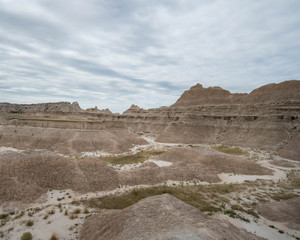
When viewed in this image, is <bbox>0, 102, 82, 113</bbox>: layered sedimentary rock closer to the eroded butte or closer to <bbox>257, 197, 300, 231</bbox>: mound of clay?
the eroded butte

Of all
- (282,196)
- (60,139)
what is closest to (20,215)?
(282,196)

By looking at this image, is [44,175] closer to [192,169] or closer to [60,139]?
[192,169]

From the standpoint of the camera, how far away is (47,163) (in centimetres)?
1948

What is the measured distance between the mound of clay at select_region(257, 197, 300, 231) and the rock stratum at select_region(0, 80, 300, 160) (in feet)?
87.8

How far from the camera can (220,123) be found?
62.3 metres

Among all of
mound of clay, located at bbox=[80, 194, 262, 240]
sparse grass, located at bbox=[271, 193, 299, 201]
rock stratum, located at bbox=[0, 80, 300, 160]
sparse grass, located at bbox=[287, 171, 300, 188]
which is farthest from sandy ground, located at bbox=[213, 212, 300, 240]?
rock stratum, located at bbox=[0, 80, 300, 160]

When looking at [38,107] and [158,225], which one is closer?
[158,225]

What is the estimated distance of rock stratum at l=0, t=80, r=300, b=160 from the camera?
133 feet

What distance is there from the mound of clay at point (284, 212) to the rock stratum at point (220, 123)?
26751 mm

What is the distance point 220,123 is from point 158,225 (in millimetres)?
57789

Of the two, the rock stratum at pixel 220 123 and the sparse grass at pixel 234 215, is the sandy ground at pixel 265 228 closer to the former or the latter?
the sparse grass at pixel 234 215

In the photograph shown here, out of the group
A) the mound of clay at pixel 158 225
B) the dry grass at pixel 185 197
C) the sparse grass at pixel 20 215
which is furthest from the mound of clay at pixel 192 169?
the sparse grass at pixel 20 215

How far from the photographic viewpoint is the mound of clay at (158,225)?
8.98m

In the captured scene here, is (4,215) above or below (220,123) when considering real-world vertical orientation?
below
